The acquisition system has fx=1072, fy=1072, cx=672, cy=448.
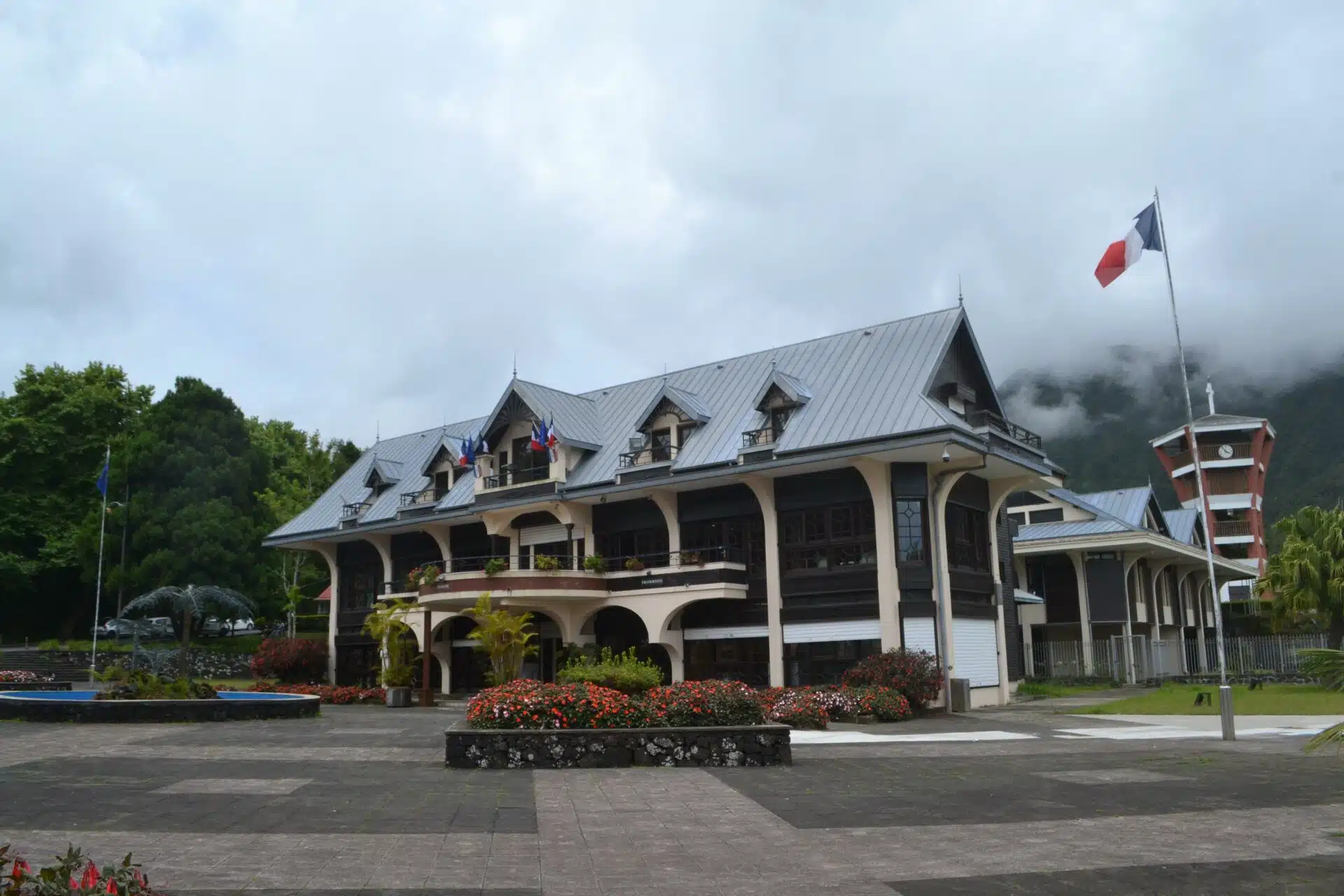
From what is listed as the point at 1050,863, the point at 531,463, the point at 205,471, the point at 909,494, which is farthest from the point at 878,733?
the point at 205,471

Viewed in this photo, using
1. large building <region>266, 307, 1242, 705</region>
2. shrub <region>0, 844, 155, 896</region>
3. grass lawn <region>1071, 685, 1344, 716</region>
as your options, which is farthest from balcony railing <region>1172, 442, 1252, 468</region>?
shrub <region>0, 844, 155, 896</region>

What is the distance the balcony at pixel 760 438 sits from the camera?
32188 mm

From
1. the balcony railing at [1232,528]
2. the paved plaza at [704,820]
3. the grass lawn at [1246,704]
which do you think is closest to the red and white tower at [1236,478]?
the balcony railing at [1232,528]

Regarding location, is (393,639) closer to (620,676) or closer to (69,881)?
(620,676)

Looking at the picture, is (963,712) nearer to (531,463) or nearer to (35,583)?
(531,463)

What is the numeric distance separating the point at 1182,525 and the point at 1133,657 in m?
12.4

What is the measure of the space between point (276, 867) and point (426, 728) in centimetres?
1570

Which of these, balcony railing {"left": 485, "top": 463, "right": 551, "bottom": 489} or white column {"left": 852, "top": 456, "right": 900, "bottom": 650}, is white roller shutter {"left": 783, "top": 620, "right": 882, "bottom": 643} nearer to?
white column {"left": 852, "top": 456, "right": 900, "bottom": 650}

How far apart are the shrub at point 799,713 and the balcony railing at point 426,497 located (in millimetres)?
20918

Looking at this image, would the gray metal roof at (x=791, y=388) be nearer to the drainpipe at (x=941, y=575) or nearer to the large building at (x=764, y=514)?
the large building at (x=764, y=514)

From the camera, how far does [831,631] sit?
30656 mm

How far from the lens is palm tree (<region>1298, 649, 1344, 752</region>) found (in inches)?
320

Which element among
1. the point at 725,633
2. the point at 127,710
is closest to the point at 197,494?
the point at 127,710

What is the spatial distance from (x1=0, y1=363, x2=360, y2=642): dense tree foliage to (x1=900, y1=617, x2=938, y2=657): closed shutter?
113ft
